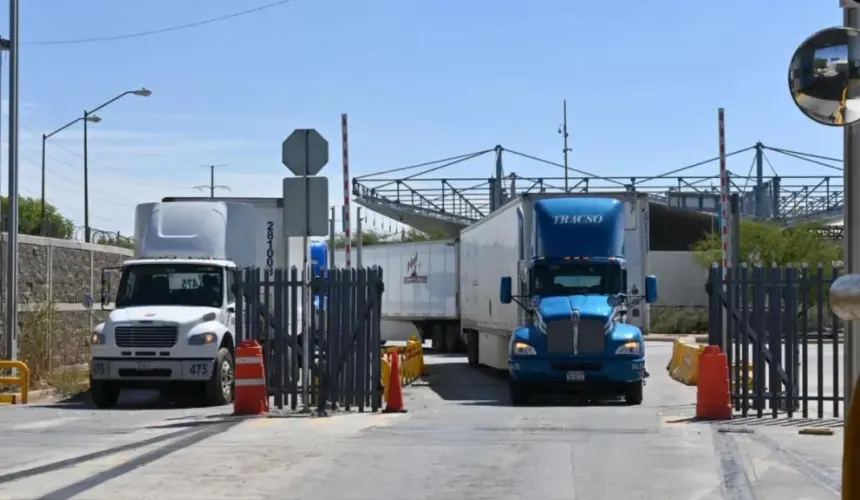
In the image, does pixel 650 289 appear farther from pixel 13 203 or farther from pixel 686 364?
pixel 13 203

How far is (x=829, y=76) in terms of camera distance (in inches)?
186

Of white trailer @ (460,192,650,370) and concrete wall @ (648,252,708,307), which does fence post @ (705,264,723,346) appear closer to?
white trailer @ (460,192,650,370)

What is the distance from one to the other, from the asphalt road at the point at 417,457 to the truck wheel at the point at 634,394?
179cm

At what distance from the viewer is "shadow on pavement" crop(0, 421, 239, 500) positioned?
10.1 meters

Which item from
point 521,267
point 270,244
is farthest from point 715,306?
point 270,244

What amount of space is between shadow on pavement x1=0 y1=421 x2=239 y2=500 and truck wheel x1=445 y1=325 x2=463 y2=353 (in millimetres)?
22446

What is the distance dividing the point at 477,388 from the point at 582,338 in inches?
197

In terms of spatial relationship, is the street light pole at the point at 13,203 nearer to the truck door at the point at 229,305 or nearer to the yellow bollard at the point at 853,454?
the truck door at the point at 229,305

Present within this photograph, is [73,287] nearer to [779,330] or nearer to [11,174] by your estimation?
[11,174]

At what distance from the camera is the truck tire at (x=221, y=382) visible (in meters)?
19.3

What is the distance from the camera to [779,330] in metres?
16.1

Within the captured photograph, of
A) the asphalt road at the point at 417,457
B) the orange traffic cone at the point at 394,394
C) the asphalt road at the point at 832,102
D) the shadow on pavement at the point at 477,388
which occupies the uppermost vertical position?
the asphalt road at the point at 832,102

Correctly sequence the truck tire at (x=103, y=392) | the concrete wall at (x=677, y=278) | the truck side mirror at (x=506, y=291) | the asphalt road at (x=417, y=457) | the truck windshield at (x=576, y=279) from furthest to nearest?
1. the concrete wall at (x=677, y=278)
2. the truck side mirror at (x=506, y=291)
3. the truck windshield at (x=576, y=279)
4. the truck tire at (x=103, y=392)
5. the asphalt road at (x=417, y=457)

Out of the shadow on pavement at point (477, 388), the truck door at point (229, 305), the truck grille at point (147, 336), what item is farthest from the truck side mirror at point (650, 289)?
the truck grille at point (147, 336)
